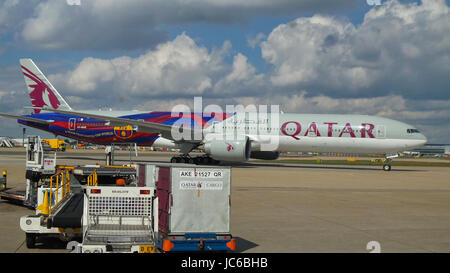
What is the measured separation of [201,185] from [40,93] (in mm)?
35313

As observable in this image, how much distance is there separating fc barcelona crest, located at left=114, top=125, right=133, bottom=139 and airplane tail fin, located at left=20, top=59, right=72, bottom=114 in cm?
717

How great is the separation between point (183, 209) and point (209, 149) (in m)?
21.0

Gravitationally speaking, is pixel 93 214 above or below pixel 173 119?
below

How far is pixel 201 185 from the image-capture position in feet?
26.8

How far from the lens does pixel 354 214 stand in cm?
1334

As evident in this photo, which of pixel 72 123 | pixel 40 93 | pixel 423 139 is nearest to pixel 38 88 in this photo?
pixel 40 93

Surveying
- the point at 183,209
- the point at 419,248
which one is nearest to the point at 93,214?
the point at 183,209

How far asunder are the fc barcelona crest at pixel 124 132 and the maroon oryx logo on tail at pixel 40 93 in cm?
778

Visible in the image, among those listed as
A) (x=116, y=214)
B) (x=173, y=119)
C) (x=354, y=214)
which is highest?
(x=173, y=119)

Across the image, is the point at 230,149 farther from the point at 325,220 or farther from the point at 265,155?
the point at 325,220

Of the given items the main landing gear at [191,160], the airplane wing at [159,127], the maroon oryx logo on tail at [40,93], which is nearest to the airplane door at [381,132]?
the main landing gear at [191,160]

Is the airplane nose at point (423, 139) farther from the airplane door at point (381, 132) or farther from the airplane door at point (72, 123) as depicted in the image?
the airplane door at point (72, 123)

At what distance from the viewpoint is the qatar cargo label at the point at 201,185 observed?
26.6 feet
